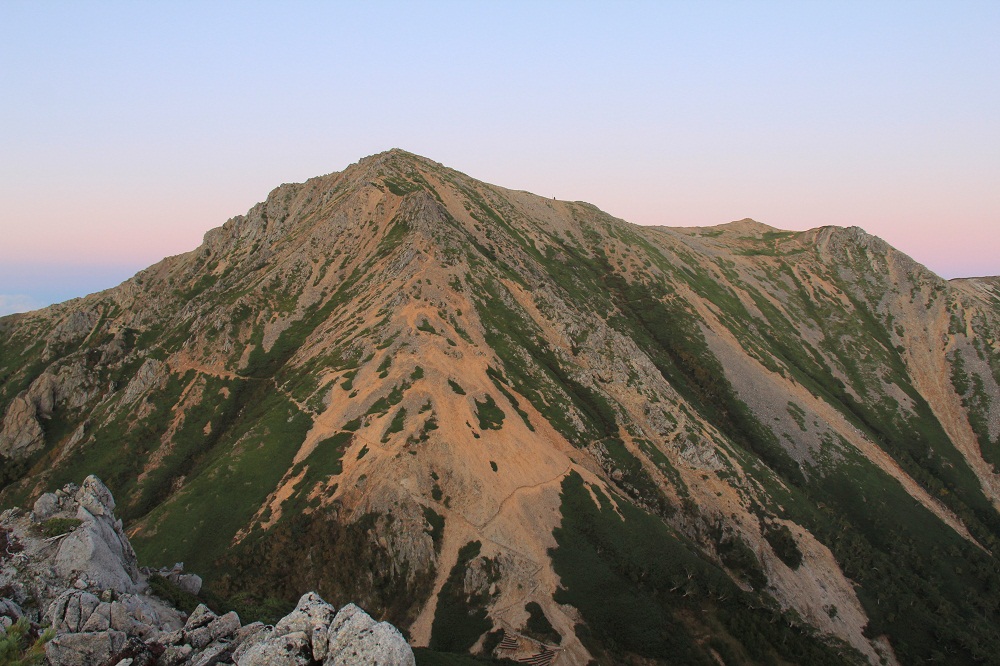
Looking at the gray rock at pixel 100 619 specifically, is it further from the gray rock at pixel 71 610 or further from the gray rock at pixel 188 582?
the gray rock at pixel 188 582

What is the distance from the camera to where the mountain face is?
66.3 meters

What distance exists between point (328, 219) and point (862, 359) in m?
166

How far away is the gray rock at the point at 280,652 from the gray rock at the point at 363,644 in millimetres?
1278

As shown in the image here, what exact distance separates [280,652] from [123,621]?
10227 millimetres

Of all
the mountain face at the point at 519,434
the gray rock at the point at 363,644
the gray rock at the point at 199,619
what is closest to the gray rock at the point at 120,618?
the gray rock at the point at 199,619

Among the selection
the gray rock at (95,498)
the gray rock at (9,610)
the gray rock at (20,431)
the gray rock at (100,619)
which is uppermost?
the gray rock at (95,498)

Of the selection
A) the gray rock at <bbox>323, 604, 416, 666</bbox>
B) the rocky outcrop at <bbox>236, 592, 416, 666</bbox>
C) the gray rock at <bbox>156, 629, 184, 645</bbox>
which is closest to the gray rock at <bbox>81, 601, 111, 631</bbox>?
the gray rock at <bbox>156, 629, 184, 645</bbox>

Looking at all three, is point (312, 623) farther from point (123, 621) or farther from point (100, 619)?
point (100, 619)

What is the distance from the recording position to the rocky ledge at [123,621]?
26219mm

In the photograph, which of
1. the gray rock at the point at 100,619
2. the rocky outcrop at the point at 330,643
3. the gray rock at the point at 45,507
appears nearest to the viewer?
the rocky outcrop at the point at 330,643

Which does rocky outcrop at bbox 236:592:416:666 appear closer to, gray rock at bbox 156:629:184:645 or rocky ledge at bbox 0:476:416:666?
rocky ledge at bbox 0:476:416:666

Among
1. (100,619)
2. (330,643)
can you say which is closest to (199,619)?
(100,619)

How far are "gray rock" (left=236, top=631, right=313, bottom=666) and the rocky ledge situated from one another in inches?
1.8

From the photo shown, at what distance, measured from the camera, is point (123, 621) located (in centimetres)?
2909
